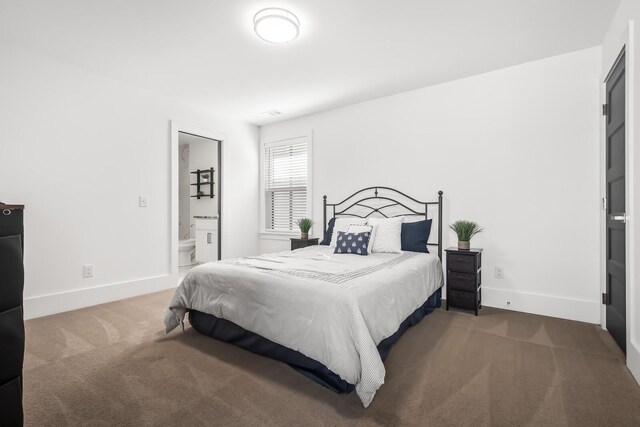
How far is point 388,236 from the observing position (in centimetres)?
351

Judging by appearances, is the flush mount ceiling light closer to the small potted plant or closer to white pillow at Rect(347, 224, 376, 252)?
white pillow at Rect(347, 224, 376, 252)

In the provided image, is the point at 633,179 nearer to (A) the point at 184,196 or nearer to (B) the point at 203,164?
(B) the point at 203,164

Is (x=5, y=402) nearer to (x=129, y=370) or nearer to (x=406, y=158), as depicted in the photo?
(x=129, y=370)

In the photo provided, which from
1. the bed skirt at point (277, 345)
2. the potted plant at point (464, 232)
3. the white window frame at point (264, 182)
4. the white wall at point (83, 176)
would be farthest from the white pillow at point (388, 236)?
the white wall at point (83, 176)

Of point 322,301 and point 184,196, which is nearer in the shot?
point 322,301

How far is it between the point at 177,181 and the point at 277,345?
2943mm

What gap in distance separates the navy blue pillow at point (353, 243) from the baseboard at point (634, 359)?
2.00 m

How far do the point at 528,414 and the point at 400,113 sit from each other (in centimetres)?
329

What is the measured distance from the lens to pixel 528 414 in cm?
159

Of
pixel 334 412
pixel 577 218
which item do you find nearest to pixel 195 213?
pixel 334 412

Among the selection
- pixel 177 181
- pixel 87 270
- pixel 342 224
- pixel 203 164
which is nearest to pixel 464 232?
pixel 342 224

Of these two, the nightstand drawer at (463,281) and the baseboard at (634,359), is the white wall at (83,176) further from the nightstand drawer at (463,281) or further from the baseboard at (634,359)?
the baseboard at (634,359)

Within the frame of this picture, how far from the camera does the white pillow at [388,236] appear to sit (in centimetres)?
345

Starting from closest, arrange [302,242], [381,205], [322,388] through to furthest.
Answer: [322,388] → [381,205] → [302,242]
